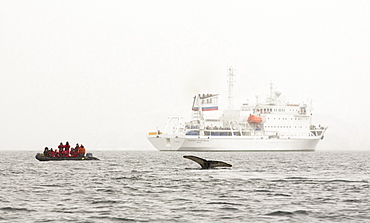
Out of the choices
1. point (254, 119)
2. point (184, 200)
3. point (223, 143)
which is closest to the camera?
point (184, 200)

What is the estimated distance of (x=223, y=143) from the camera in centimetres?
11200

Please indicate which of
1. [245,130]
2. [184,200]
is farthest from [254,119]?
[184,200]

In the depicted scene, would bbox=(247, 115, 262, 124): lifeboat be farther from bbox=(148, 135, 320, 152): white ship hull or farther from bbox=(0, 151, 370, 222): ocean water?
bbox=(0, 151, 370, 222): ocean water

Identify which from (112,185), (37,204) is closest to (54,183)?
(112,185)

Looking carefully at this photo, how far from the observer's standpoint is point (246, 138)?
11388 cm

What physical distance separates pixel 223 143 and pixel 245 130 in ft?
27.5

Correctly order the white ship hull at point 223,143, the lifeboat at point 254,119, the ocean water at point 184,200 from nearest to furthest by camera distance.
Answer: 1. the ocean water at point 184,200
2. the white ship hull at point 223,143
3. the lifeboat at point 254,119

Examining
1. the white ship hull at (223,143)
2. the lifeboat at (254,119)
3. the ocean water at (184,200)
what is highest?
the lifeboat at (254,119)

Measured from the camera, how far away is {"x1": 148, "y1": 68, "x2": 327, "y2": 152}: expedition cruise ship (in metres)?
112

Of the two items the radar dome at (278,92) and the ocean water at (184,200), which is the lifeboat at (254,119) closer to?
the radar dome at (278,92)

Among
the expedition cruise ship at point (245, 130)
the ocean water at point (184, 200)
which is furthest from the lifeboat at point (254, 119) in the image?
the ocean water at point (184, 200)

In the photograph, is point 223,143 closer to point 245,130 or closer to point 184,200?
point 245,130

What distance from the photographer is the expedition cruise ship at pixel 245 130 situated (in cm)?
11181

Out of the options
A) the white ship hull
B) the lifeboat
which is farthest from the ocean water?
the lifeboat
